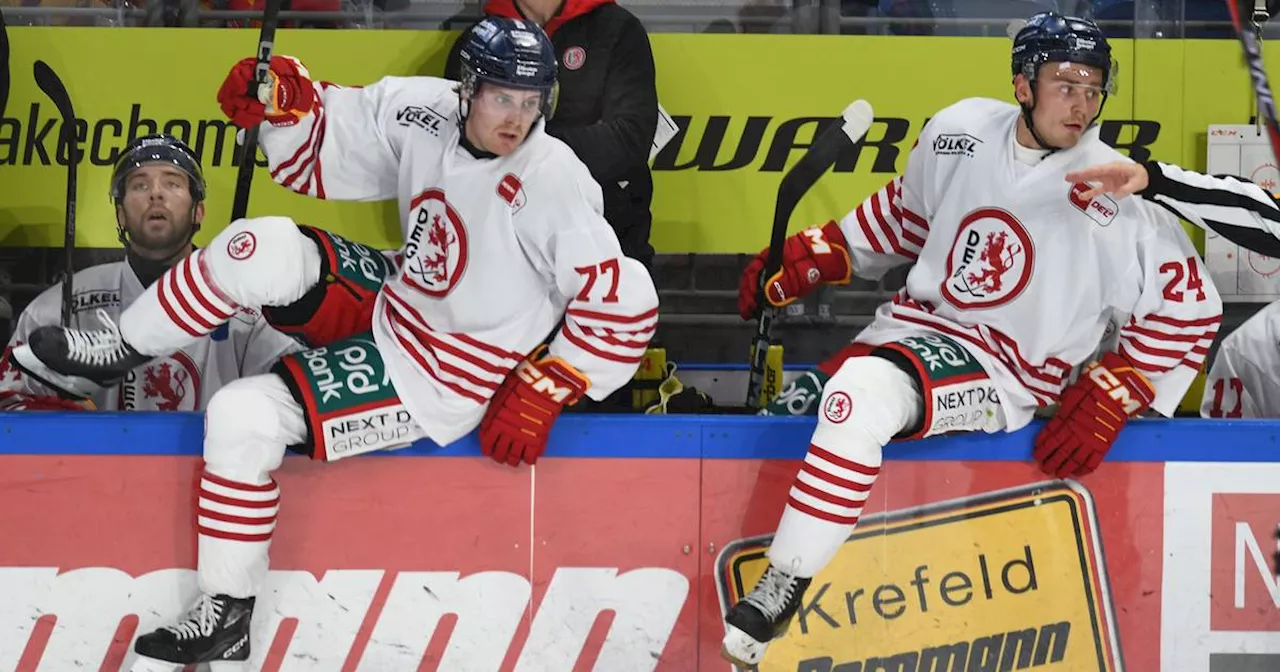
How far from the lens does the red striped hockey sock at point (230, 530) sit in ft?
7.52

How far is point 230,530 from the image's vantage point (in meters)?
2.29

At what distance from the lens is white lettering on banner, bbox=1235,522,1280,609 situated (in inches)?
98.2

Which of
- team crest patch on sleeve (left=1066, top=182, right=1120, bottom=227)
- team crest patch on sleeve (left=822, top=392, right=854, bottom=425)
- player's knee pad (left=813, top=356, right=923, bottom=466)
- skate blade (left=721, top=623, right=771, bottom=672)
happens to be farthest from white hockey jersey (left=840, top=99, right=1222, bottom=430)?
skate blade (left=721, top=623, right=771, bottom=672)

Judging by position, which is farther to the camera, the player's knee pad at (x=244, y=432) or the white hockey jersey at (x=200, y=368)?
the white hockey jersey at (x=200, y=368)

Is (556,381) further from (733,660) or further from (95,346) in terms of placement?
(95,346)

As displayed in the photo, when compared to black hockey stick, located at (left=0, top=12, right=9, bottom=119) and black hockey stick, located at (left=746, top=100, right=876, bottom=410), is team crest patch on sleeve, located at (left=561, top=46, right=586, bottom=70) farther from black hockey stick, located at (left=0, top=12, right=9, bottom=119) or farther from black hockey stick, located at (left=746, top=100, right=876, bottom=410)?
black hockey stick, located at (left=0, top=12, right=9, bottom=119)

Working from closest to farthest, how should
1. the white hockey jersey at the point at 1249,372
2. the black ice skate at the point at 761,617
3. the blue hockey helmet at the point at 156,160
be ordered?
the black ice skate at the point at 761,617
the blue hockey helmet at the point at 156,160
the white hockey jersey at the point at 1249,372

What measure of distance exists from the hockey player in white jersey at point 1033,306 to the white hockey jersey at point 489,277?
Result: 0.38 meters

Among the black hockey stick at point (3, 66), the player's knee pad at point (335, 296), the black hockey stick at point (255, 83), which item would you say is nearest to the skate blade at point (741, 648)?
the player's knee pad at point (335, 296)

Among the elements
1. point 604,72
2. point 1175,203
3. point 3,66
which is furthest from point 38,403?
point 1175,203

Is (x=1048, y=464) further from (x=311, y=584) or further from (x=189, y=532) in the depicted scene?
(x=189, y=532)

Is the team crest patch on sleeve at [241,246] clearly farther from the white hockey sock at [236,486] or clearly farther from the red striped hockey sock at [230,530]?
the red striped hockey sock at [230,530]

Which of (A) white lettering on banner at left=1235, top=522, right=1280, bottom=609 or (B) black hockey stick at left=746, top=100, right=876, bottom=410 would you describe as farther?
(B) black hockey stick at left=746, top=100, right=876, bottom=410

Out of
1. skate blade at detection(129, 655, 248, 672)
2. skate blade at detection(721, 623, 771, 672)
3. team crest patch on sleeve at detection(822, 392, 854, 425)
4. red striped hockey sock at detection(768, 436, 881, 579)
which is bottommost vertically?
skate blade at detection(129, 655, 248, 672)
